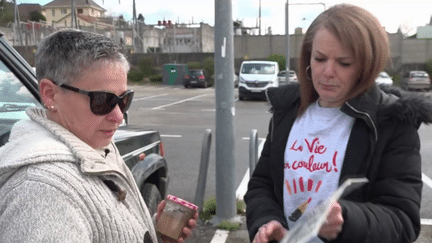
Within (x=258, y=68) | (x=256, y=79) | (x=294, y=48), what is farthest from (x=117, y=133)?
(x=294, y=48)

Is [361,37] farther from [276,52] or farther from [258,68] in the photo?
[276,52]

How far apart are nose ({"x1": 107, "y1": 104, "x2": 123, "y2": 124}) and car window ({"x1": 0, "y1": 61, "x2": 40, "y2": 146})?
58.1 inches

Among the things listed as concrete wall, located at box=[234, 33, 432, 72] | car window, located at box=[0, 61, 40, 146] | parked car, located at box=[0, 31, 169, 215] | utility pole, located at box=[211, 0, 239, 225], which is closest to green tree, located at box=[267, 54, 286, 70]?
concrete wall, located at box=[234, 33, 432, 72]

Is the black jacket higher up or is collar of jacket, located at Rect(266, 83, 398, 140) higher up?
collar of jacket, located at Rect(266, 83, 398, 140)

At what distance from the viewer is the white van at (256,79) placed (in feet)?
67.4

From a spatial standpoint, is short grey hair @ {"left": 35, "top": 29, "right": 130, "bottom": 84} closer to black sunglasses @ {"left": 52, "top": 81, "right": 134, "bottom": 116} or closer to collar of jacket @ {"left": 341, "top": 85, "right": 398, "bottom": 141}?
black sunglasses @ {"left": 52, "top": 81, "right": 134, "bottom": 116}

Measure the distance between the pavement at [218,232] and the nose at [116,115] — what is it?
307 centimetres

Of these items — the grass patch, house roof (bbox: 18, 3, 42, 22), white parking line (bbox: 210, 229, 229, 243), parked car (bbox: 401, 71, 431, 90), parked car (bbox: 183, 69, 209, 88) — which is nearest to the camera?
white parking line (bbox: 210, 229, 229, 243)

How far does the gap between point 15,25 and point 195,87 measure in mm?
19575

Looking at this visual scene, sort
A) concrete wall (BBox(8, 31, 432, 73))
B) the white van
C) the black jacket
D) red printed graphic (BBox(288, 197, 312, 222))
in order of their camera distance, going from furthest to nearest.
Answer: concrete wall (BBox(8, 31, 432, 73)), the white van, red printed graphic (BBox(288, 197, 312, 222)), the black jacket

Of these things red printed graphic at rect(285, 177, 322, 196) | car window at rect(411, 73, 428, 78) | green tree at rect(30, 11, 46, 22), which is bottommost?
car window at rect(411, 73, 428, 78)

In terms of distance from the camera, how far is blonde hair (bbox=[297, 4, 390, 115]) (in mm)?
1500

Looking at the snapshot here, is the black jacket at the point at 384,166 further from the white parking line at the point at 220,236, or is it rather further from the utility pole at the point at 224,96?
the white parking line at the point at 220,236

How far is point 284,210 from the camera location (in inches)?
70.1
